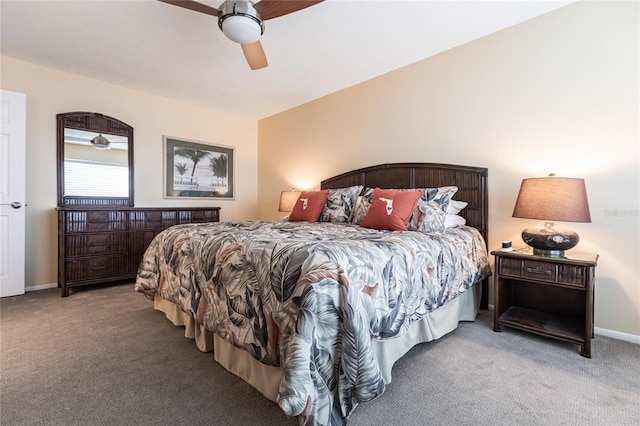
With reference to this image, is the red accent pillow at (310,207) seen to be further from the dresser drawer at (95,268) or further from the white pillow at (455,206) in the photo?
the dresser drawer at (95,268)

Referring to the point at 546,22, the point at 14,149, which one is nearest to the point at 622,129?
the point at 546,22

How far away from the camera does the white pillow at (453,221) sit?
2660 millimetres

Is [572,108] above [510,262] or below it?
above

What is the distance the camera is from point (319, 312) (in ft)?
3.80

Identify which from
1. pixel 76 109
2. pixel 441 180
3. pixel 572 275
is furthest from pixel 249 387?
pixel 76 109

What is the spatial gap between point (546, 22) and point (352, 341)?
2.96 m

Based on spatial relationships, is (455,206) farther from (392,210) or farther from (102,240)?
(102,240)

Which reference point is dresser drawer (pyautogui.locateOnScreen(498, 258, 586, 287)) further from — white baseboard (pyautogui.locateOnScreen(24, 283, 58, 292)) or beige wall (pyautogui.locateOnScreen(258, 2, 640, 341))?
white baseboard (pyautogui.locateOnScreen(24, 283, 58, 292))

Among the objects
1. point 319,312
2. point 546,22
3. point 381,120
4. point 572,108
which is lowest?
point 319,312

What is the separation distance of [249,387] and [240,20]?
2.19 m

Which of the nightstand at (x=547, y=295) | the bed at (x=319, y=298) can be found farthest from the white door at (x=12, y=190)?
the nightstand at (x=547, y=295)

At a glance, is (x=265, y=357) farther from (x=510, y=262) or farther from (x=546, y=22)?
(x=546, y=22)

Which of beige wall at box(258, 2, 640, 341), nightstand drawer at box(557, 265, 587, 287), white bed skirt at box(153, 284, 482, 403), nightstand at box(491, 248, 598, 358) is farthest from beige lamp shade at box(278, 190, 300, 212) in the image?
nightstand drawer at box(557, 265, 587, 287)

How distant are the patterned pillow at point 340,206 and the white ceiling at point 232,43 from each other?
4.63ft
